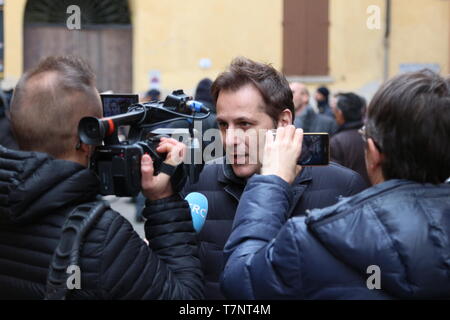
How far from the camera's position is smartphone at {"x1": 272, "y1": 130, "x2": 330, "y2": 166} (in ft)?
6.64

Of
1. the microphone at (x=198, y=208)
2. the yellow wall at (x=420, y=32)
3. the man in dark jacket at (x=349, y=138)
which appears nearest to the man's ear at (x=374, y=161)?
the microphone at (x=198, y=208)

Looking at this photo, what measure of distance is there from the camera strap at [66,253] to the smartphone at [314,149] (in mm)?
656

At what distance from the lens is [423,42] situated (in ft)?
44.0

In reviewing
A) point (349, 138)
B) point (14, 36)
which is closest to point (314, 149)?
point (349, 138)

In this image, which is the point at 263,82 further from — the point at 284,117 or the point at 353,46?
the point at 353,46

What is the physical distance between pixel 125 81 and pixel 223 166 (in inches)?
425

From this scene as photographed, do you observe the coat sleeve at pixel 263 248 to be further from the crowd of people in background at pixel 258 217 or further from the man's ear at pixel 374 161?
the man's ear at pixel 374 161

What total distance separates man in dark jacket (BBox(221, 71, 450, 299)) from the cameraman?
0.22 metres

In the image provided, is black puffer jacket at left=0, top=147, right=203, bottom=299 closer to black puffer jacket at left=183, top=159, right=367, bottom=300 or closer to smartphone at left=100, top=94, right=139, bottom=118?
smartphone at left=100, top=94, right=139, bottom=118

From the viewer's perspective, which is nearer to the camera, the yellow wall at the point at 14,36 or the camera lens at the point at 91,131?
the camera lens at the point at 91,131

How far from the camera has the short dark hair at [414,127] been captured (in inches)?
66.6

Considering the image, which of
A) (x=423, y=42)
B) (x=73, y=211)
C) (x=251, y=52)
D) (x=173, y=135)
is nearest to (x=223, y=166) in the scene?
(x=173, y=135)

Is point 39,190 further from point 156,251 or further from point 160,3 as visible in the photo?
point 160,3

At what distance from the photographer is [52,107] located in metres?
1.87
